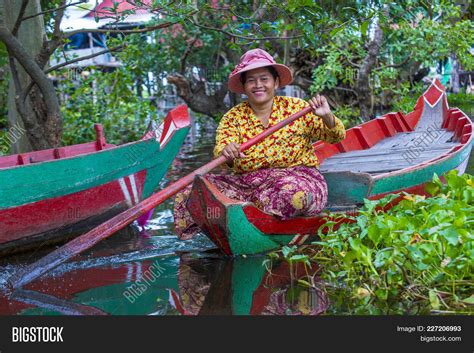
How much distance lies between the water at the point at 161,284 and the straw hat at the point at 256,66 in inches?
48.6

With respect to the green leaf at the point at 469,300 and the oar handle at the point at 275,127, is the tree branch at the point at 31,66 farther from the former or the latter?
the green leaf at the point at 469,300

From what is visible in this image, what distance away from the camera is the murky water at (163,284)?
4.26m

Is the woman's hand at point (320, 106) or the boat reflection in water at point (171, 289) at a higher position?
the woman's hand at point (320, 106)

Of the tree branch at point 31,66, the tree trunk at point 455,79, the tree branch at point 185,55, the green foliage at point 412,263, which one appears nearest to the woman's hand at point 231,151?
the green foliage at point 412,263

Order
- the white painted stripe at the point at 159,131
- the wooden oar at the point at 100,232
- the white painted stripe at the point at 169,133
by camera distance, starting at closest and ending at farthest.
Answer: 1. the wooden oar at the point at 100,232
2. the white painted stripe at the point at 169,133
3. the white painted stripe at the point at 159,131

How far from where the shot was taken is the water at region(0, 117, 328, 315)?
4270mm

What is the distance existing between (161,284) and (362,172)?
1.77m

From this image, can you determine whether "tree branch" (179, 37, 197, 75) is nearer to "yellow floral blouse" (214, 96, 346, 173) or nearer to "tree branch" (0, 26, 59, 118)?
"tree branch" (0, 26, 59, 118)

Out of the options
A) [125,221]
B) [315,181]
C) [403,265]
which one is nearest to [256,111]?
[315,181]

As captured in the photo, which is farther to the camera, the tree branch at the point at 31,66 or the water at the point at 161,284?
the tree branch at the point at 31,66

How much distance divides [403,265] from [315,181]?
1.50 metres

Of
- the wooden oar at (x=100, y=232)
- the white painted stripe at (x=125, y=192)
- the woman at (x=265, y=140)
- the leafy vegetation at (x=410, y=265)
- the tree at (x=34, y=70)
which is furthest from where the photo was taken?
the tree at (x=34, y=70)

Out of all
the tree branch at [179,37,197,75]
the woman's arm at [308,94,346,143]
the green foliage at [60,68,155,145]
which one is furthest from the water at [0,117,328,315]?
the tree branch at [179,37,197,75]

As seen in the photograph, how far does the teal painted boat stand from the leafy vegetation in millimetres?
751
